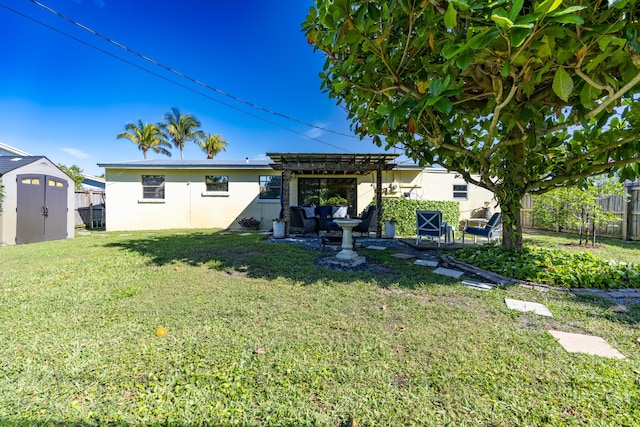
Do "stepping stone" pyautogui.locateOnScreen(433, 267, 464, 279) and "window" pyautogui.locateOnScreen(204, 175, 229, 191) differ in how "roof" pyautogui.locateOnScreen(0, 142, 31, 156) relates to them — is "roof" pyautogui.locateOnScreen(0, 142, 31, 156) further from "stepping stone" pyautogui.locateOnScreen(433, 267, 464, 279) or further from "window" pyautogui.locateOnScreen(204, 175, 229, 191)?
"stepping stone" pyautogui.locateOnScreen(433, 267, 464, 279)

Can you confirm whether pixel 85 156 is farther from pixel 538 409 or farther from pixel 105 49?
pixel 538 409

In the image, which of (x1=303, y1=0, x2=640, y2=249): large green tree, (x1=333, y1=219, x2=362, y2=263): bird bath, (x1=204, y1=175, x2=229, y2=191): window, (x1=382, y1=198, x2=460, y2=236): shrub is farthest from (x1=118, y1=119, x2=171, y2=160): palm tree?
(x1=333, y1=219, x2=362, y2=263): bird bath

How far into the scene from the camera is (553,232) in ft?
35.8

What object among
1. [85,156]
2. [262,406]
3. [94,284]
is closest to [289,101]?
[94,284]

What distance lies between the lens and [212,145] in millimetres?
27859

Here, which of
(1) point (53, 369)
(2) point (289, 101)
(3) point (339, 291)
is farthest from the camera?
(2) point (289, 101)

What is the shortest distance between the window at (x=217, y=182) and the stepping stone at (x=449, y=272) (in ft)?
34.8

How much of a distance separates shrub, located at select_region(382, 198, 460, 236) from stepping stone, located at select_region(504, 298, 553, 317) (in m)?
7.06

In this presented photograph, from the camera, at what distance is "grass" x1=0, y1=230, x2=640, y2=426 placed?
1603 mm

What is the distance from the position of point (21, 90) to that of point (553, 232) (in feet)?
80.4

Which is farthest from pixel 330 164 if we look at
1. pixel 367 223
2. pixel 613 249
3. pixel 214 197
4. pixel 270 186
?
pixel 613 249

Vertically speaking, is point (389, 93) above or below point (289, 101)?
below

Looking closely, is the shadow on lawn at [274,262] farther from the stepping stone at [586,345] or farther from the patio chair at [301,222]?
the patio chair at [301,222]


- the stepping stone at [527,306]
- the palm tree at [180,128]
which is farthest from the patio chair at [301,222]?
the palm tree at [180,128]
